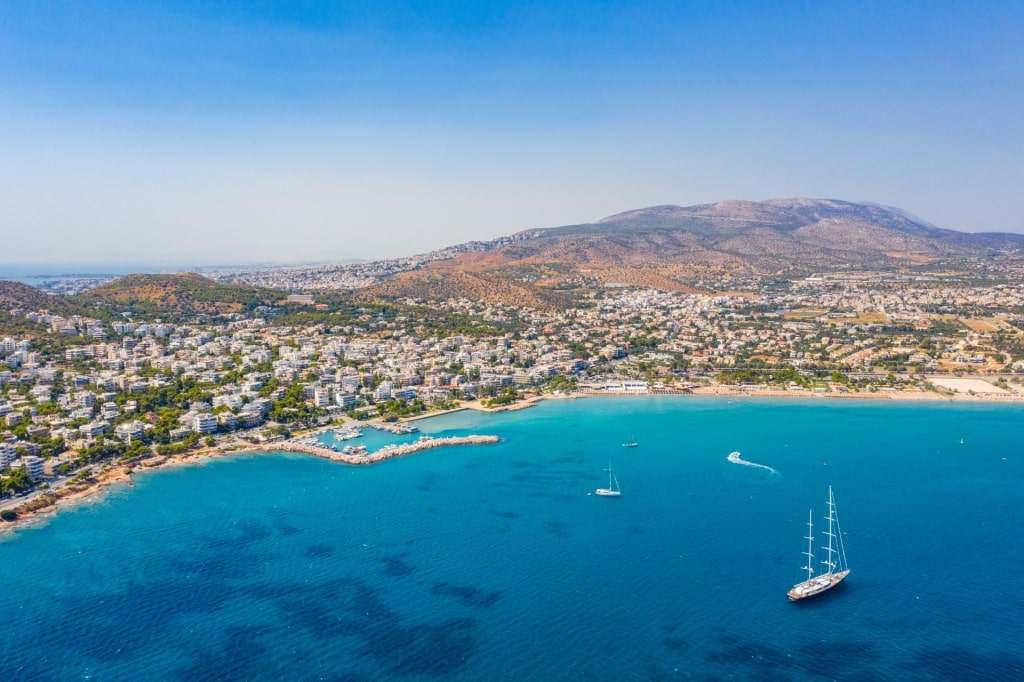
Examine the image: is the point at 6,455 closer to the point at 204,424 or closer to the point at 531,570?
the point at 204,424

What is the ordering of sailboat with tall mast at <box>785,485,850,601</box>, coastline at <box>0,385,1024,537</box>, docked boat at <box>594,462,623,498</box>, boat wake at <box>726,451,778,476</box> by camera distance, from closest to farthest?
sailboat with tall mast at <box>785,485,850,601</box> → coastline at <box>0,385,1024,537</box> → docked boat at <box>594,462,623,498</box> → boat wake at <box>726,451,778,476</box>

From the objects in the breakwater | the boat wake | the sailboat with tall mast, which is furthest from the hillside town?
the sailboat with tall mast

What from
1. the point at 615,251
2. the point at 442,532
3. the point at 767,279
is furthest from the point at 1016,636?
the point at 615,251

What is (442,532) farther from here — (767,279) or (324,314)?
(767,279)

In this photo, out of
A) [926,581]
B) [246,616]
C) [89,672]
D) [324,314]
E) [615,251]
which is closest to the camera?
[89,672]

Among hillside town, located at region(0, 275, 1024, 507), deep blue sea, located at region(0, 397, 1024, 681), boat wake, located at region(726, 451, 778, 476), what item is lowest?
deep blue sea, located at region(0, 397, 1024, 681)

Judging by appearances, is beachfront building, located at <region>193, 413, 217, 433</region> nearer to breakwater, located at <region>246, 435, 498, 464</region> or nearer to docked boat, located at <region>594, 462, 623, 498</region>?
breakwater, located at <region>246, 435, 498, 464</region>

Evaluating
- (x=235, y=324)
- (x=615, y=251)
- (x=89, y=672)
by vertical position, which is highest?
(x=615, y=251)
